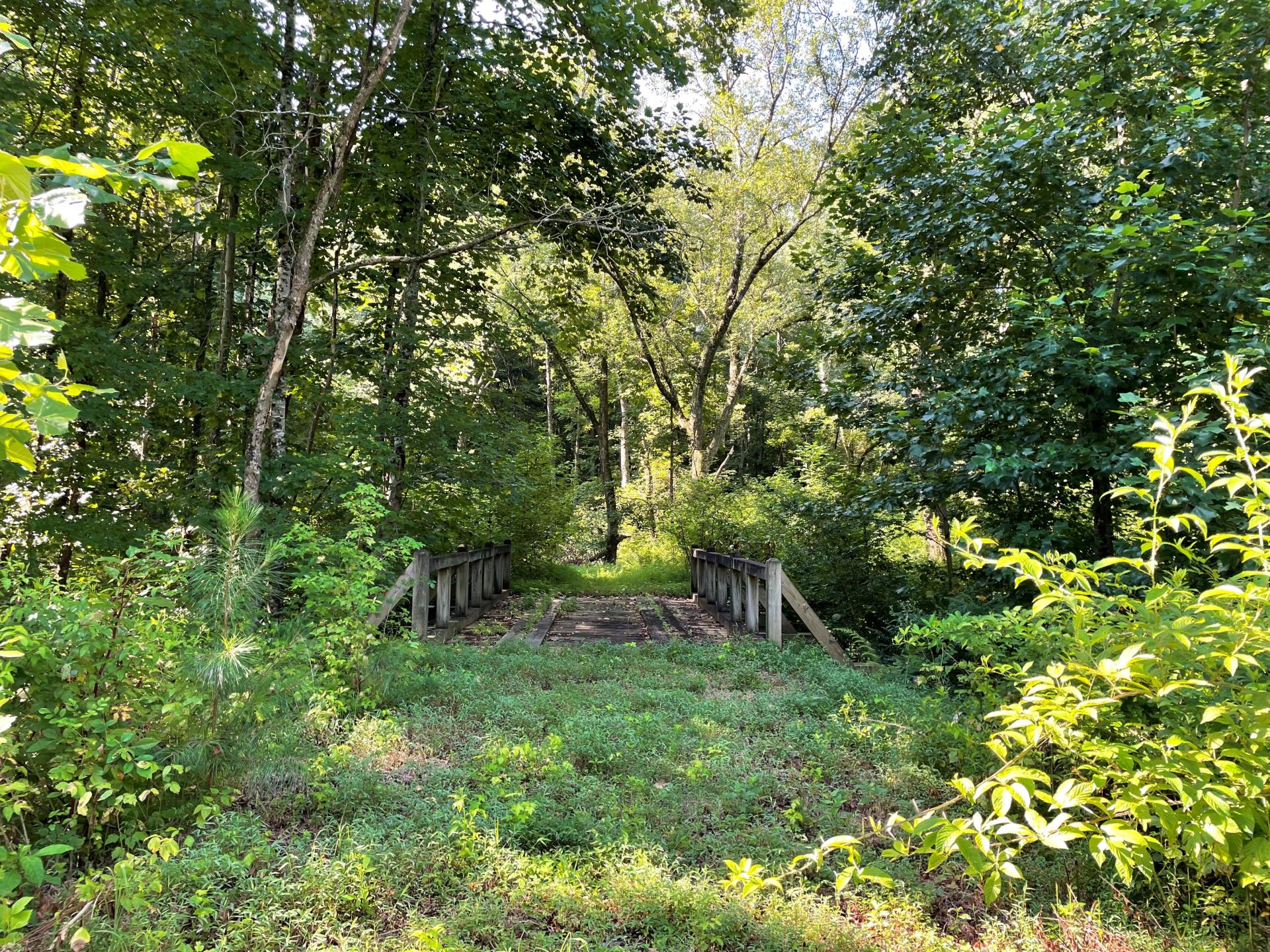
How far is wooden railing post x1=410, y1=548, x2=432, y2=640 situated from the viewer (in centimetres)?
590

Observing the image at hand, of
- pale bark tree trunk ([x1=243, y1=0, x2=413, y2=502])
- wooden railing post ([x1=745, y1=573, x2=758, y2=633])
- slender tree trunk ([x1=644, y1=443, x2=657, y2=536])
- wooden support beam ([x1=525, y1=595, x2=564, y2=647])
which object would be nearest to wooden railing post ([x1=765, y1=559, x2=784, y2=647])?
wooden railing post ([x1=745, y1=573, x2=758, y2=633])

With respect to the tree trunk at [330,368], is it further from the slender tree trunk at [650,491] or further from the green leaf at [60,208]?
the slender tree trunk at [650,491]

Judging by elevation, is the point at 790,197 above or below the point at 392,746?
above

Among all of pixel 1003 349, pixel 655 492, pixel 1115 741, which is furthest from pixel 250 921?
pixel 655 492

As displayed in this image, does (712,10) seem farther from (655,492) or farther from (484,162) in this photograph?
(655,492)

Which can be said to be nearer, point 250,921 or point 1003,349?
point 250,921

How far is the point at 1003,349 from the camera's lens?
498 cm

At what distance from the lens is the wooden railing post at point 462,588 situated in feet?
25.9

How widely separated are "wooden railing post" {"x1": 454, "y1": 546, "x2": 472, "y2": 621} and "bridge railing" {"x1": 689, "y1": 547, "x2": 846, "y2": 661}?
341 cm

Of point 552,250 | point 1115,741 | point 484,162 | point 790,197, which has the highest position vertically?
point 790,197

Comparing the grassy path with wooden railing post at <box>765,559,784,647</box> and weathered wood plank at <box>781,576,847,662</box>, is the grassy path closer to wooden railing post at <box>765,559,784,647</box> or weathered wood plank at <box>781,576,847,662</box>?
weathered wood plank at <box>781,576,847,662</box>

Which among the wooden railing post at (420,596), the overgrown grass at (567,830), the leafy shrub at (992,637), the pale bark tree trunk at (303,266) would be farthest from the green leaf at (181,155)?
the wooden railing post at (420,596)

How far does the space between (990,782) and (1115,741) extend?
1.11 m

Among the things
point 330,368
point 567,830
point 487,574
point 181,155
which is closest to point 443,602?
A: point 330,368
